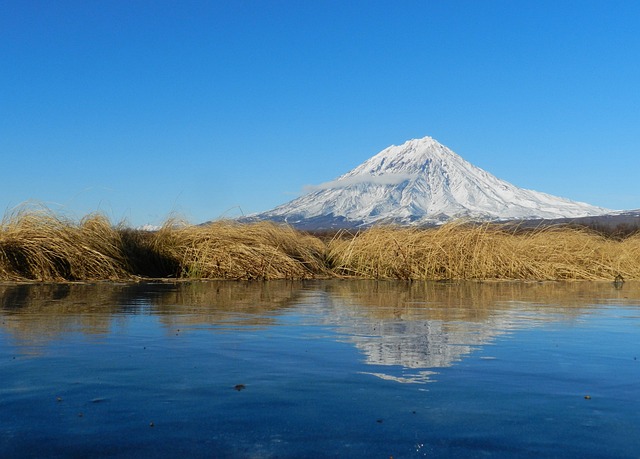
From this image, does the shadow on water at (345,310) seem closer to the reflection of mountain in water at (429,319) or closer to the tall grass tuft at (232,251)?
the reflection of mountain in water at (429,319)

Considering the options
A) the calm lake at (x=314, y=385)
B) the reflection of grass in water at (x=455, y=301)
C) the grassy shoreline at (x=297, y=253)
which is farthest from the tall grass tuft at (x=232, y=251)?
the calm lake at (x=314, y=385)

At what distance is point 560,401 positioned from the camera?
3.21m

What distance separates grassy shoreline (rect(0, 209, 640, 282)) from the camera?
41.3 ft

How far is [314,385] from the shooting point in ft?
11.4

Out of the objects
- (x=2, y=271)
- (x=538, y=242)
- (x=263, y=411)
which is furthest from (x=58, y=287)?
(x=538, y=242)

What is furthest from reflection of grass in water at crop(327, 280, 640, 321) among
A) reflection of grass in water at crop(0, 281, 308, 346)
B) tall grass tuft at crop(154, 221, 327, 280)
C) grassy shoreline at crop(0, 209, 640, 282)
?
grassy shoreline at crop(0, 209, 640, 282)

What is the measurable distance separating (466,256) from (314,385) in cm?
1243

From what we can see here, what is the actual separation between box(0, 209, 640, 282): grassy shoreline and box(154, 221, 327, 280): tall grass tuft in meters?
0.02

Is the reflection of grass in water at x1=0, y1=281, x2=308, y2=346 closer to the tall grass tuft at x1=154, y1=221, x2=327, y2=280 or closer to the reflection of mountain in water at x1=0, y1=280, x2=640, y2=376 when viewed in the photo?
the reflection of mountain in water at x1=0, y1=280, x2=640, y2=376

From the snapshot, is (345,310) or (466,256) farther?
(466,256)

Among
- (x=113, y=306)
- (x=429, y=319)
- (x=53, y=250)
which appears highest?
(x=53, y=250)

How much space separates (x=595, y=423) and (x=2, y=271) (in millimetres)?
11234

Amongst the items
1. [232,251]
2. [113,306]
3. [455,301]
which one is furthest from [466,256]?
[113,306]

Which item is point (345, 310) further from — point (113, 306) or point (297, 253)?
point (297, 253)
